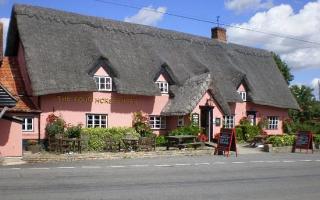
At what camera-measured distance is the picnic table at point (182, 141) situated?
84.8 feet

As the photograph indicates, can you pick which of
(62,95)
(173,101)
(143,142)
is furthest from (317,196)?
(173,101)

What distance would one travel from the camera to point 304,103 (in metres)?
55.1

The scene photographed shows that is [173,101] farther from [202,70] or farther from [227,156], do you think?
[227,156]

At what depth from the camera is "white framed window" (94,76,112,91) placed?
92.6 feet

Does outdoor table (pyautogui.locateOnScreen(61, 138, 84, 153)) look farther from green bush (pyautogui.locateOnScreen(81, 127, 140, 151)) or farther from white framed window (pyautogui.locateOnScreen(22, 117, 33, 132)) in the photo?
white framed window (pyautogui.locateOnScreen(22, 117, 33, 132))

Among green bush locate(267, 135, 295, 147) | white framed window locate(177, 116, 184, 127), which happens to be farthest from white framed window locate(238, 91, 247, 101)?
green bush locate(267, 135, 295, 147)

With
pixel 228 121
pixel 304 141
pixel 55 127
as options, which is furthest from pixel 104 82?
pixel 304 141

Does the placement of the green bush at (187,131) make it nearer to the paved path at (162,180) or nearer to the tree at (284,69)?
the paved path at (162,180)

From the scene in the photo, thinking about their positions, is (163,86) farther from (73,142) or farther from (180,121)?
(73,142)

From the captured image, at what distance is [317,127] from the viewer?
128 feet

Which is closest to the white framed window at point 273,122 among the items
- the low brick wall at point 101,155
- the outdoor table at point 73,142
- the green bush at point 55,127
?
the low brick wall at point 101,155

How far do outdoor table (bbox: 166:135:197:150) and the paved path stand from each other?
5.37 meters

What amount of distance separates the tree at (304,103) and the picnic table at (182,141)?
25.8 metres

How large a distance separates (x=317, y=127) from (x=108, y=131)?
20.4m
